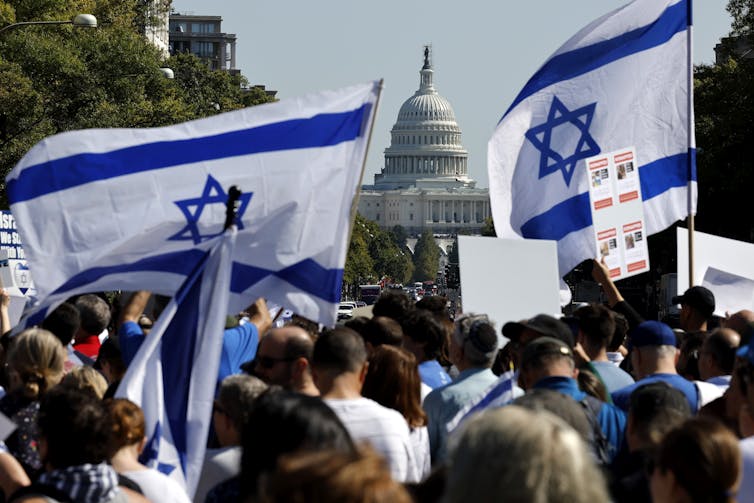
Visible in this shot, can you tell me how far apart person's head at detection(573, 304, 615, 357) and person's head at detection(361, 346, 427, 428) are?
161cm

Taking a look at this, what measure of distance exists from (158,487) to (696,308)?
16.6ft

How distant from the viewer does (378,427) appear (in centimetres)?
648

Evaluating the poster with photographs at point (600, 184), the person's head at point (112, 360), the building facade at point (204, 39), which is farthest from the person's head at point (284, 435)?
the building facade at point (204, 39)

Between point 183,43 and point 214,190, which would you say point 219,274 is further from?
point 183,43

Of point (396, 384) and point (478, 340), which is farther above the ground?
point (478, 340)

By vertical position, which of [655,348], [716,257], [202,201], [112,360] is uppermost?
[202,201]

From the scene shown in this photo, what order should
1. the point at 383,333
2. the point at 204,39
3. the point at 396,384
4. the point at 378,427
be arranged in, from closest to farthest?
the point at 378,427, the point at 396,384, the point at 383,333, the point at 204,39

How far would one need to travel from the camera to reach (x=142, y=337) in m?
8.51

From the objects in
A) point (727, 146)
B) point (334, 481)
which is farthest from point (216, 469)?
point (727, 146)

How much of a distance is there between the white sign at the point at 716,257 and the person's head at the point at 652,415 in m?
5.50

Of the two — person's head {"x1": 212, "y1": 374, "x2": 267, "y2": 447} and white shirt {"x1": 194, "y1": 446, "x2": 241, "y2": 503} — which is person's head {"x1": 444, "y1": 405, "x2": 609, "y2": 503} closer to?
person's head {"x1": 212, "y1": 374, "x2": 267, "y2": 447}

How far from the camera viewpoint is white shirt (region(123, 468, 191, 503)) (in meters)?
5.96

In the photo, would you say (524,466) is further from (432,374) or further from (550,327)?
(432,374)

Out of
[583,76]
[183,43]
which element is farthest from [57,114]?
[183,43]
